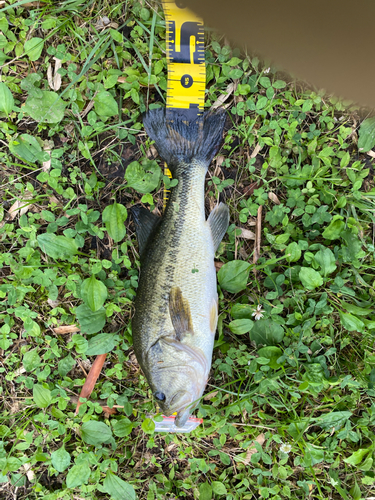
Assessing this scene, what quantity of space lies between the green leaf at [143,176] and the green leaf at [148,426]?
1.89 metres

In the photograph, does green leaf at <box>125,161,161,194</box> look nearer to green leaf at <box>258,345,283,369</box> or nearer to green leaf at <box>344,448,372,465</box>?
green leaf at <box>258,345,283,369</box>

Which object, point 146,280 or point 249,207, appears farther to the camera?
point 249,207

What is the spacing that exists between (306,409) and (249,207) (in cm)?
184

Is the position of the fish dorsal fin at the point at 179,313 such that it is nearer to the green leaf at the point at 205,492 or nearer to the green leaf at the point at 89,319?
the green leaf at the point at 89,319

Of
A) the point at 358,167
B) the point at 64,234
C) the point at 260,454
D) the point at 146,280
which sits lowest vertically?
the point at 260,454

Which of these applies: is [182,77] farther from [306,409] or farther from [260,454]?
[260,454]

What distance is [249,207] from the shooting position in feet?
8.78

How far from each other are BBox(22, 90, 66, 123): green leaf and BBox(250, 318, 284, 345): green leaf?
2.43m

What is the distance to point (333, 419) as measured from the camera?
261 centimetres

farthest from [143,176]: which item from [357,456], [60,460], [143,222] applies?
[357,456]

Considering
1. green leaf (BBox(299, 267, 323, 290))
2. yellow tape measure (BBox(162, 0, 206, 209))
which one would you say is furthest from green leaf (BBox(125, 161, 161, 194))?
green leaf (BBox(299, 267, 323, 290))

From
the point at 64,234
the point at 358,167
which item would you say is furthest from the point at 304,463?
the point at 64,234

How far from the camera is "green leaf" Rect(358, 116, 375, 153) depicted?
105 inches

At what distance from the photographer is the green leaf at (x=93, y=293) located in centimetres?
252
